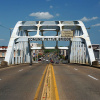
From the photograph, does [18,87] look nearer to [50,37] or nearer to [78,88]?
[78,88]

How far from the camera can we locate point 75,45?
6316 cm

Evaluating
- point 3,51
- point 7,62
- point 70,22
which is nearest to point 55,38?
point 70,22

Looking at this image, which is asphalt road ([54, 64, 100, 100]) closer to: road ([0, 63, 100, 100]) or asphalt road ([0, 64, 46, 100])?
road ([0, 63, 100, 100])

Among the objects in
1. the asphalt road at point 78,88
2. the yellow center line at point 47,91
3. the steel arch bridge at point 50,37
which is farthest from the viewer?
the steel arch bridge at point 50,37

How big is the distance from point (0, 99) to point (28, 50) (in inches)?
2191

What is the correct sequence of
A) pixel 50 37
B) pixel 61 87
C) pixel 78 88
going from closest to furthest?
1. pixel 78 88
2. pixel 61 87
3. pixel 50 37

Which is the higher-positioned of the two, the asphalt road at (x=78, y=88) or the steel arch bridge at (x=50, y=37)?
the steel arch bridge at (x=50, y=37)

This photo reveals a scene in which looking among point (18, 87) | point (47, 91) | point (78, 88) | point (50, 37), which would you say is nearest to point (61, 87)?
point (78, 88)

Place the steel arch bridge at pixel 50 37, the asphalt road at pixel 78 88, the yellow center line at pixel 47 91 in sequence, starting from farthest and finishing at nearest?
the steel arch bridge at pixel 50 37
the asphalt road at pixel 78 88
the yellow center line at pixel 47 91

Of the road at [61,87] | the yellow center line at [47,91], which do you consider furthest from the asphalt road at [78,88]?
the yellow center line at [47,91]

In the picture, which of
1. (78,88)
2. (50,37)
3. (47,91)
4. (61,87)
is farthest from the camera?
(50,37)

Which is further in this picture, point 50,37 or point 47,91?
point 50,37

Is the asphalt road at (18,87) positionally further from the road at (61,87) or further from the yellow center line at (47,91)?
the yellow center line at (47,91)

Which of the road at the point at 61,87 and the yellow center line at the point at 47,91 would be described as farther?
the road at the point at 61,87
